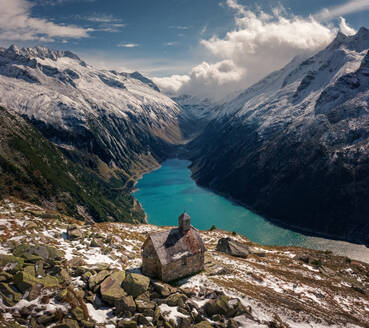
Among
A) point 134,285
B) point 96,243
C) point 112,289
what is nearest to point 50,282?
point 112,289

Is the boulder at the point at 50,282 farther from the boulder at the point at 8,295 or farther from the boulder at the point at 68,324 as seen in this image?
the boulder at the point at 68,324

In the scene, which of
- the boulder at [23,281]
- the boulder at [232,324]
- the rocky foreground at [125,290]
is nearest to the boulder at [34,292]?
the rocky foreground at [125,290]

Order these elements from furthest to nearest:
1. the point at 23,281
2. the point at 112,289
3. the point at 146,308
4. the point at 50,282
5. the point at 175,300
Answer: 1. the point at 175,300
2. the point at 112,289
3. the point at 146,308
4. the point at 50,282
5. the point at 23,281

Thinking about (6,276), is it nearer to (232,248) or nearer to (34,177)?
(232,248)

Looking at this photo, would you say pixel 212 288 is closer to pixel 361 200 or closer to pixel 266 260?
pixel 266 260

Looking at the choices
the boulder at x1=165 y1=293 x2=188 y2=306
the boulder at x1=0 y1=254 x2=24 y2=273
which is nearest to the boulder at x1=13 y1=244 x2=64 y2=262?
the boulder at x1=0 y1=254 x2=24 y2=273

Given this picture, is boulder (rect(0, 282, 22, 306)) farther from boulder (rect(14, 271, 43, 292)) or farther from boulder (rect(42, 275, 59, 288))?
boulder (rect(42, 275, 59, 288))

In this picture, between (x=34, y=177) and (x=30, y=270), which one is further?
(x=34, y=177)
